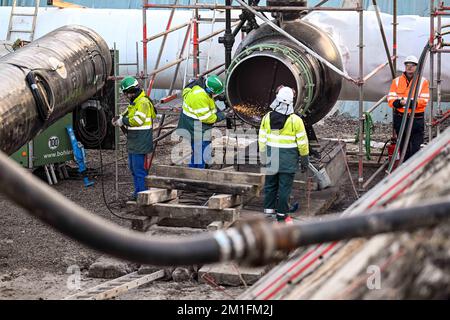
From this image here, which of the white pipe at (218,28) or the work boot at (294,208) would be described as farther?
the white pipe at (218,28)

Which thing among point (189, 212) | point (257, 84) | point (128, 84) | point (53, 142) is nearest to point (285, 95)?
point (189, 212)

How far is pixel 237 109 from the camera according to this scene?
1123 centimetres

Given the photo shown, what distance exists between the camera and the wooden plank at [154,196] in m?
8.97

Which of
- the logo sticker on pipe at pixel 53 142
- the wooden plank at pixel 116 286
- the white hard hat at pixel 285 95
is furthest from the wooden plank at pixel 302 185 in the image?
the logo sticker on pipe at pixel 53 142

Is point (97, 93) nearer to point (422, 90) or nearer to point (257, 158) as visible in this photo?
point (257, 158)

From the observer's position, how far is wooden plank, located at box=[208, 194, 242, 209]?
8.74 m

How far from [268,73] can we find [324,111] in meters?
0.94

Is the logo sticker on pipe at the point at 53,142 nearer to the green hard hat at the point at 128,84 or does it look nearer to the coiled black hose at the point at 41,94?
the green hard hat at the point at 128,84

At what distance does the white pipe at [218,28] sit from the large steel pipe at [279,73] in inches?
52.7

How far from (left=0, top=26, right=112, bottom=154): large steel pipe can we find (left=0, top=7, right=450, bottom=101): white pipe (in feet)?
12.4

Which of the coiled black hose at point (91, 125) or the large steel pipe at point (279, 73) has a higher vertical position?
the large steel pipe at point (279, 73)

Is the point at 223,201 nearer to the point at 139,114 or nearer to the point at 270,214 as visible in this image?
the point at 270,214

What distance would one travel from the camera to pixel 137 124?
37.0 ft

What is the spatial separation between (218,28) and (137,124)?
528 centimetres
